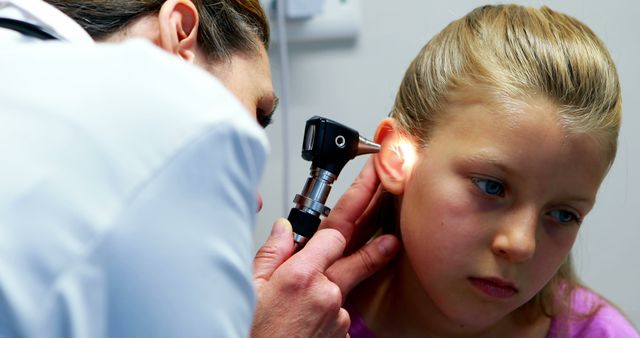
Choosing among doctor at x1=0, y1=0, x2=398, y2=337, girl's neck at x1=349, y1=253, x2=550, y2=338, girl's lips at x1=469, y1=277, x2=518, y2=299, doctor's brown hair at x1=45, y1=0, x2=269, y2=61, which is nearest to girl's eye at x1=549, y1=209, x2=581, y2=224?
girl's lips at x1=469, y1=277, x2=518, y2=299

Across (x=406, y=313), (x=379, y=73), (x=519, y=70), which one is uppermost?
(x=519, y=70)

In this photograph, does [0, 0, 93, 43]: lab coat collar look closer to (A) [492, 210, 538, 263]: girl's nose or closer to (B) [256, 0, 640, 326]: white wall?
(A) [492, 210, 538, 263]: girl's nose

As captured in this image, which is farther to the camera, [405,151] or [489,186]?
[405,151]

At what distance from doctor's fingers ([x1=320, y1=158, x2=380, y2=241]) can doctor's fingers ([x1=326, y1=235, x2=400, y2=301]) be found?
4 centimetres

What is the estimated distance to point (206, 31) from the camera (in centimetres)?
108

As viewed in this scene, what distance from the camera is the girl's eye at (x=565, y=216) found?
3.69ft

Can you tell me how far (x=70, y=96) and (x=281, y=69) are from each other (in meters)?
1.01

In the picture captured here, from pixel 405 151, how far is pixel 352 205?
114 millimetres

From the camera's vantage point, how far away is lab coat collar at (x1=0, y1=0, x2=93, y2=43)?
835 millimetres

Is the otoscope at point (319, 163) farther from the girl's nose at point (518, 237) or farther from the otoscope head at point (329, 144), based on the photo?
the girl's nose at point (518, 237)

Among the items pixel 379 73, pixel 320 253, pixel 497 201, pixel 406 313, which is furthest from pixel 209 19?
pixel 379 73

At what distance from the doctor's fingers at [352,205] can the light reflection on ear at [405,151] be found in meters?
0.05

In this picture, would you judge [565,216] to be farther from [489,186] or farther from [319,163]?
[319,163]

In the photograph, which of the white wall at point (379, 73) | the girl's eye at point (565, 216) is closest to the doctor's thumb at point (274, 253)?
the girl's eye at point (565, 216)
